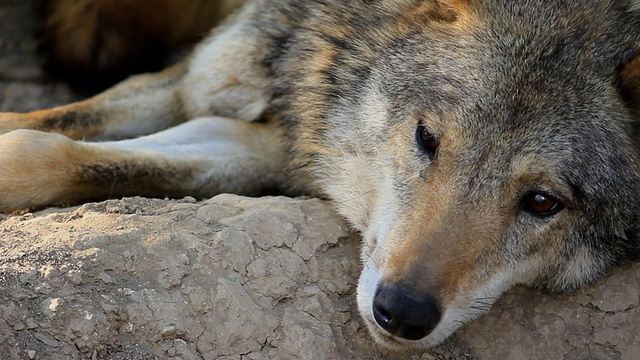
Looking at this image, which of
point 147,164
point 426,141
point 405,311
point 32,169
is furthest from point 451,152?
point 32,169

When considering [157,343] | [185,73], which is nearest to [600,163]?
[157,343]

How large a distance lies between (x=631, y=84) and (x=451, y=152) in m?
0.67

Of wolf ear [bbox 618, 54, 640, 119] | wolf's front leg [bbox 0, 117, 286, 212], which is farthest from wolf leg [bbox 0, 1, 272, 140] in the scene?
wolf ear [bbox 618, 54, 640, 119]

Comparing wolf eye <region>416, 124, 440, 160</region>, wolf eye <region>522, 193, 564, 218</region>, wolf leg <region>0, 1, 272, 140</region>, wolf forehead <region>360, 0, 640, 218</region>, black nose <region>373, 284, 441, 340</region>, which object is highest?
wolf forehead <region>360, 0, 640, 218</region>

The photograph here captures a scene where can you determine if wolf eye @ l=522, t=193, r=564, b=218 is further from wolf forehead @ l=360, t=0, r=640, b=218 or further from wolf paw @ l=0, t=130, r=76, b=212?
wolf paw @ l=0, t=130, r=76, b=212

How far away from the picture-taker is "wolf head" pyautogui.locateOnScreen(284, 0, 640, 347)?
2.59m

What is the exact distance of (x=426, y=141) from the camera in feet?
9.21

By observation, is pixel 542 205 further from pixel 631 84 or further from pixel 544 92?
pixel 631 84

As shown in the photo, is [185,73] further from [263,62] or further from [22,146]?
[22,146]

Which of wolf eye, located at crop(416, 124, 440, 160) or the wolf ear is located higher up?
the wolf ear

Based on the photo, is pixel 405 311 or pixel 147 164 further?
pixel 147 164

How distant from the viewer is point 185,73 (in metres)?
4.34

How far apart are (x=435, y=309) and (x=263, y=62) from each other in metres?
1.72

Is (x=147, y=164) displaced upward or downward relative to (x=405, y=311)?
downward
